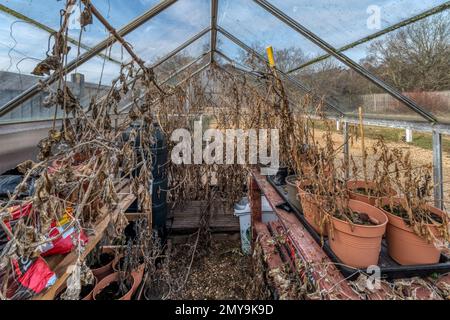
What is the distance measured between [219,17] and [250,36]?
1.31 feet

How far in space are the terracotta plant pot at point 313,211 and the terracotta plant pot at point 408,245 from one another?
0.81 ft

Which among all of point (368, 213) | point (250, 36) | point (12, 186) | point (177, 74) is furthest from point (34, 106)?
point (368, 213)

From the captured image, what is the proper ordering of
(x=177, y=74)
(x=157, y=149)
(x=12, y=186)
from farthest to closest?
(x=177, y=74), (x=157, y=149), (x=12, y=186)

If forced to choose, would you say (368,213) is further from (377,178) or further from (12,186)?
(12,186)

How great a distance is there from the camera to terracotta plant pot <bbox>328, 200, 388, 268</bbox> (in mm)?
779

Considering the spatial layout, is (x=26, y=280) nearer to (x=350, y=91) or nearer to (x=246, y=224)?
(x=246, y=224)

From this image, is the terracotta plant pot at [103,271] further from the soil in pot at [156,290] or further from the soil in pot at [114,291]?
the soil in pot at [156,290]

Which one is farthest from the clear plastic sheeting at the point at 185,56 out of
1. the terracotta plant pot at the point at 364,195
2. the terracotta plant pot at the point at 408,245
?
the terracotta plant pot at the point at 408,245

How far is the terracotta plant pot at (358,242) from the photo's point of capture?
0.78m

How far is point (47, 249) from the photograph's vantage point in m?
0.87

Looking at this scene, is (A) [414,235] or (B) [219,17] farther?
(B) [219,17]

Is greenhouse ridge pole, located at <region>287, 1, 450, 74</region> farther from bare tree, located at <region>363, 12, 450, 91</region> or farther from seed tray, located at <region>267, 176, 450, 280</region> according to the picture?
seed tray, located at <region>267, 176, 450, 280</region>

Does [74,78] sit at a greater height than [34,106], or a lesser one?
greater
